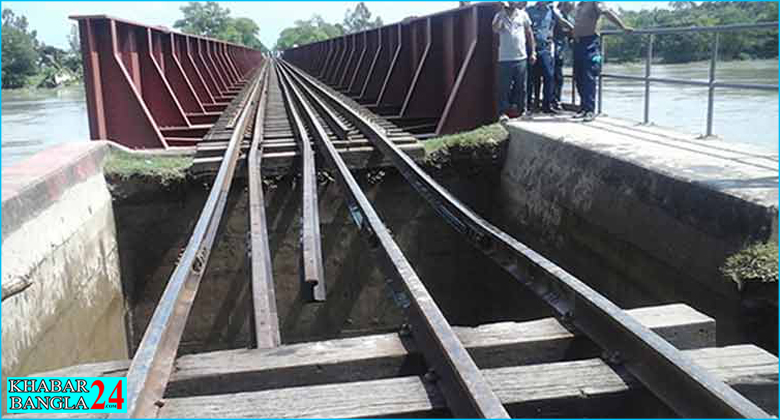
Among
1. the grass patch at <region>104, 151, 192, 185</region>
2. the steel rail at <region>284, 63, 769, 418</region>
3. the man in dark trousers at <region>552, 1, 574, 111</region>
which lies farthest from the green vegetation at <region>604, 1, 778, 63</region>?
the grass patch at <region>104, 151, 192, 185</region>

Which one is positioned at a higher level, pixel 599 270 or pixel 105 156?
pixel 105 156

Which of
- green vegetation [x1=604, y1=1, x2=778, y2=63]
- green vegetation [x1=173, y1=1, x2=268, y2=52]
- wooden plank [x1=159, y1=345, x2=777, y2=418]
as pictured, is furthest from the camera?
green vegetation [x1=173, y1=1, x2=268, y2=52]

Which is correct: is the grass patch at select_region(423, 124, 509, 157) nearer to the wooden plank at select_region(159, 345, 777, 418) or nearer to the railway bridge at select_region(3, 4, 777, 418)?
the railway bridge at select_region(3, 4, 777, 418)

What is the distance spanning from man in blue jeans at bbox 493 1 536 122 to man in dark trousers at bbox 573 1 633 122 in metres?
0.64

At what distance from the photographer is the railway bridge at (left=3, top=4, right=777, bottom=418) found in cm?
289

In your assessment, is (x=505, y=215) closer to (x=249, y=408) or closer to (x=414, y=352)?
(x=414, y=352)

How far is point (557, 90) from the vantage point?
404 inches

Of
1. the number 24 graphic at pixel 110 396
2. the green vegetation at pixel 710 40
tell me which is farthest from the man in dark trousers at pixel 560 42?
the number 24 graphic at pixel 110 396

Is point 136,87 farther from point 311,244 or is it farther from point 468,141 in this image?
point 311,244

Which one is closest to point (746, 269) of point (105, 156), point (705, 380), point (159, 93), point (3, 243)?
point (705, 380)

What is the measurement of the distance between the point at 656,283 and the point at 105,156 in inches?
219

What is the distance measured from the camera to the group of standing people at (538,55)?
867 centimetres

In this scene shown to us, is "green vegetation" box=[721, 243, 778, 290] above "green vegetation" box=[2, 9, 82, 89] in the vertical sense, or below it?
below

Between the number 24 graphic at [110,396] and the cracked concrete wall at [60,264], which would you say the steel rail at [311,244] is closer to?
the number 24 graphic at [110,396]
